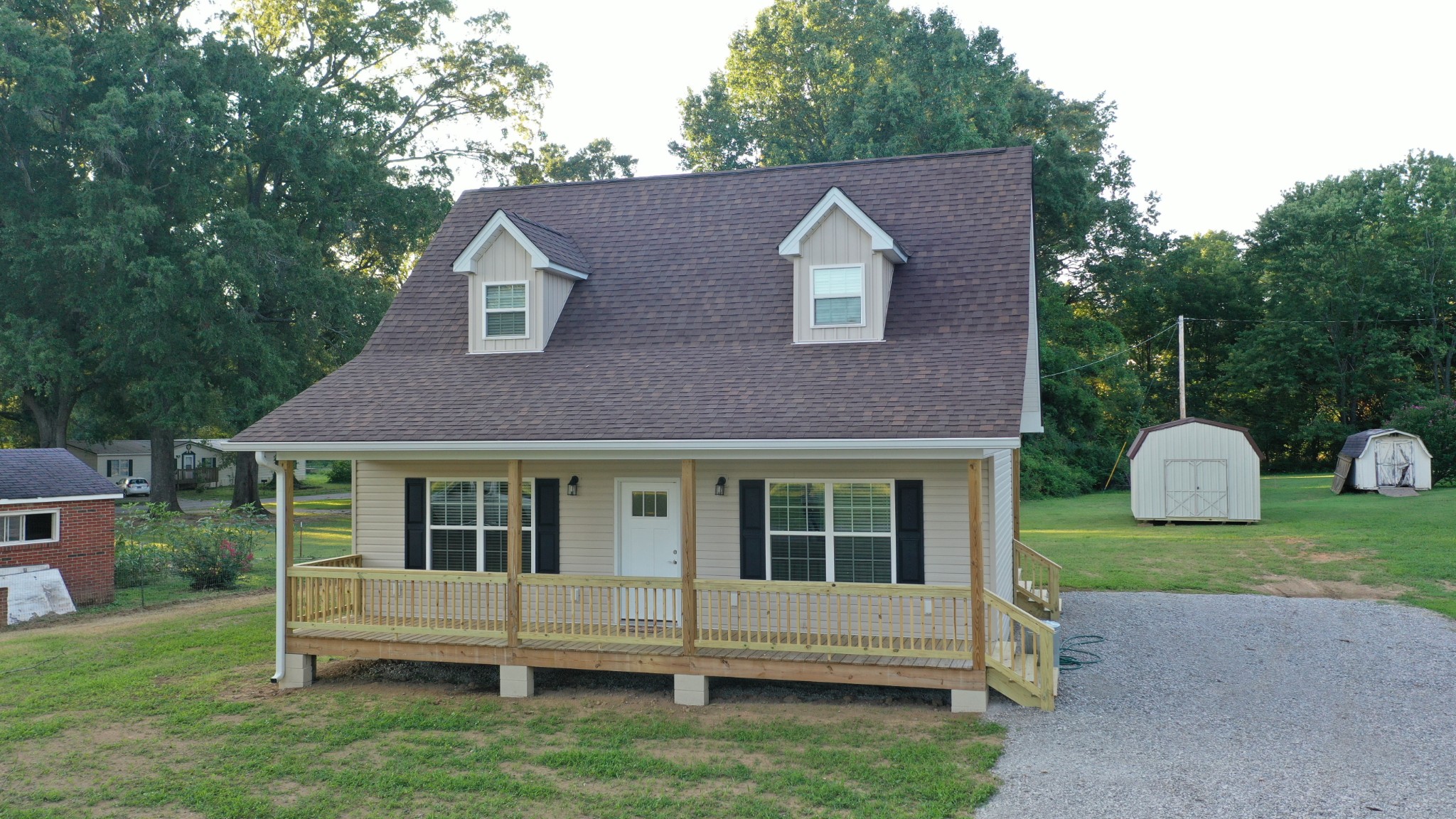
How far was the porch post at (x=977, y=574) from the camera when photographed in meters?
10.1

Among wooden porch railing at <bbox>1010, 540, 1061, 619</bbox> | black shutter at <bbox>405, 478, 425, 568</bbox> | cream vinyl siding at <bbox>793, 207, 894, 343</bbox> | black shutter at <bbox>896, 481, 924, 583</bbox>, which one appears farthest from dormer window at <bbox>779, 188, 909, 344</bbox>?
black shutter at <bbox>405, 478, 425, 568</bbox>

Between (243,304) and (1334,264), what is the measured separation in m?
48.1

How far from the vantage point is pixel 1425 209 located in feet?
156

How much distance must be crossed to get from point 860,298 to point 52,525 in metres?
15.3

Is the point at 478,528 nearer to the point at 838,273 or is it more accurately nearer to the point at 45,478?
the point at 838,273

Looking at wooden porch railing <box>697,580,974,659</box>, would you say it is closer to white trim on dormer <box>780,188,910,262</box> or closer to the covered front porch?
the covered front porch

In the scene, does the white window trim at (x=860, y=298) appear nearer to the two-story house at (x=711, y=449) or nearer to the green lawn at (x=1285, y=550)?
the two-story house at (x=711, y=449)

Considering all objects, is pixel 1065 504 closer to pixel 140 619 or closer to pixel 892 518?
pixel 892 518

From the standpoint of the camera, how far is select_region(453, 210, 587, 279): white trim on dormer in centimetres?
1388

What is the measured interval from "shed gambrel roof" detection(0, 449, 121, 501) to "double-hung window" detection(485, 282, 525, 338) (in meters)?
8.90

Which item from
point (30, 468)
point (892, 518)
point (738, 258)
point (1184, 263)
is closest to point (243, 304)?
point (30, 468)

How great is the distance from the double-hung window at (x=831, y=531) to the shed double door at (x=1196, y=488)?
1955cm

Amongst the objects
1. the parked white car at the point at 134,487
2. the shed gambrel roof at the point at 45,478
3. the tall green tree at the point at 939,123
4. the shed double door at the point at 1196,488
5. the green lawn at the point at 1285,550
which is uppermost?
the tall green tree at the point at 939,123

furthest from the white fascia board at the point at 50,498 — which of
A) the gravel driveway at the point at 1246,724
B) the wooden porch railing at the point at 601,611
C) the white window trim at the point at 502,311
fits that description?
the gravel driveway at the point at 1246,724
